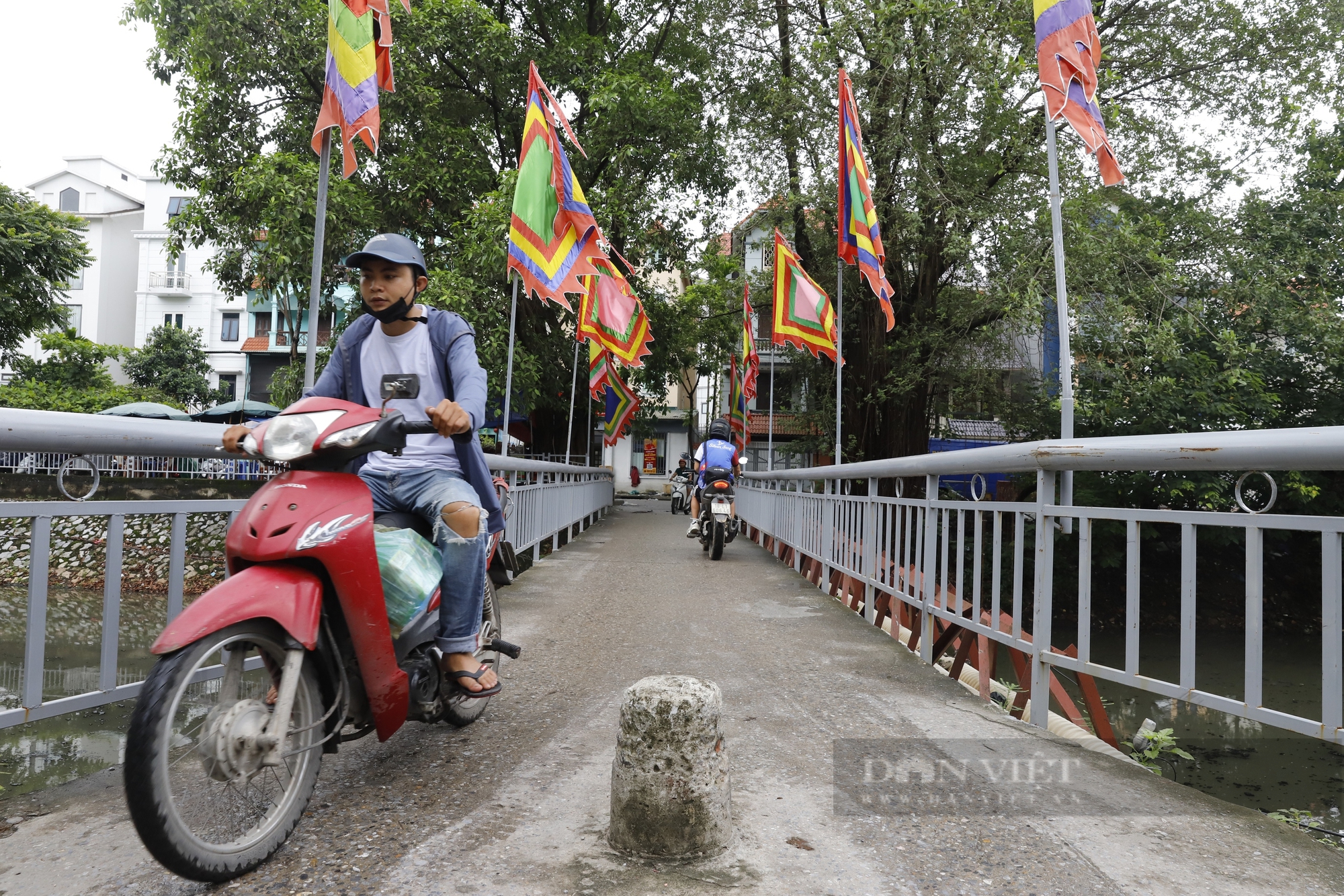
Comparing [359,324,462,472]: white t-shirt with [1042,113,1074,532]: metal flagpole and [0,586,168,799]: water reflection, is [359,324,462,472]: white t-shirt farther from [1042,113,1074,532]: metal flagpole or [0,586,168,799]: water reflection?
[1042,113,1074,532]: metal flagpole

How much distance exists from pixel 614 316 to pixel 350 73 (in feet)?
27.4

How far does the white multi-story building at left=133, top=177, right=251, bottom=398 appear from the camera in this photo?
43.3 metres

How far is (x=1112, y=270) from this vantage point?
1283cm

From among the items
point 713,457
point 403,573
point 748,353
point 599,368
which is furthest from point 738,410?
point 403,573

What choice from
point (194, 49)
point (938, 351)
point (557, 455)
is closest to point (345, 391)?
point (938, 351)

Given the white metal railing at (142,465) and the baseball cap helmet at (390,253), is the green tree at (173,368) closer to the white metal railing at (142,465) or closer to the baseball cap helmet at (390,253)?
the white metal railing at (142,465)

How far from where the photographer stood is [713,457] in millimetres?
11492

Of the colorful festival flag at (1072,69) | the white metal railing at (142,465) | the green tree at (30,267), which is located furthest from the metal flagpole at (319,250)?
the green tree at (30,267)

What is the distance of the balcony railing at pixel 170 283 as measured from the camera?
44.0 meters

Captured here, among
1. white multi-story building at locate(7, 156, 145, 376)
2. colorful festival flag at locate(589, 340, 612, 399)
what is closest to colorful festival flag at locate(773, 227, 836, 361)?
colorful festival flag at locate(589, 340, 612, 399)

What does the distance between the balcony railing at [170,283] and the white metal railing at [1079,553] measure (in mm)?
46485

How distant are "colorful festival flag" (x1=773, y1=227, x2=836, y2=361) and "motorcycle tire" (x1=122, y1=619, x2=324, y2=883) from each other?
1037 cm

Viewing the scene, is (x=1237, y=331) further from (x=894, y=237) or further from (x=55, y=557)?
(x=55, y=557)

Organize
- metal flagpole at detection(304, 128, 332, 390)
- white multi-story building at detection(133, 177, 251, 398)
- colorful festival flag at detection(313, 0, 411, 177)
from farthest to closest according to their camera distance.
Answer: white multi-story building at detection(133, 177, 251, 398), colorful festival flag at detection(313, 0, 411, 177), metal flagpole at detection(304, 128, 332, 390)
